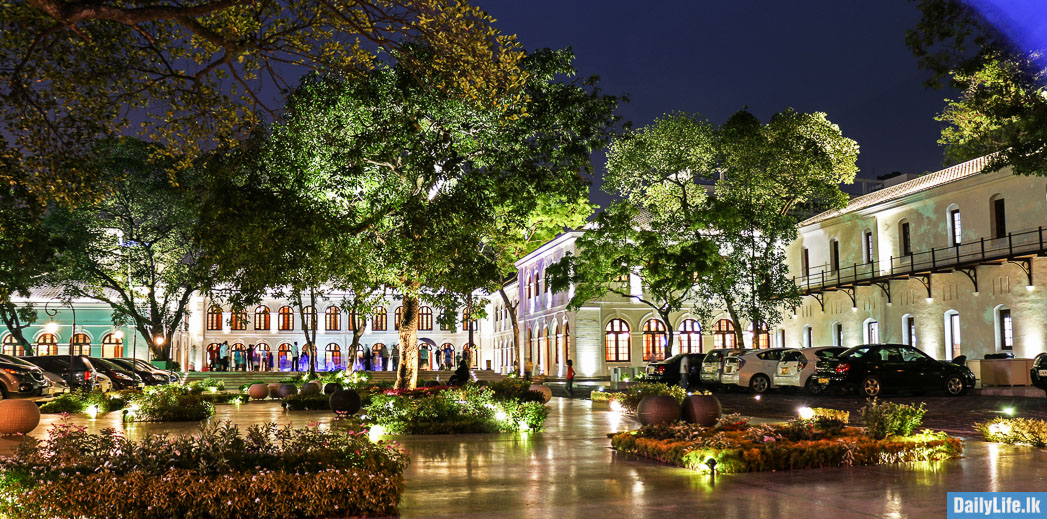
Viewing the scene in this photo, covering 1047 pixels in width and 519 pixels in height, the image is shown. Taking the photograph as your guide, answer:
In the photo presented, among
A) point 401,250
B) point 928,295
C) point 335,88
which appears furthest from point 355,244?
point 928,295

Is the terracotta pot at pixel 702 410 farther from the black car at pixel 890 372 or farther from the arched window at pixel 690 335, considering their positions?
the arched window at pixel 690 335

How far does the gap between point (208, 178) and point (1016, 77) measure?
53.5 feet

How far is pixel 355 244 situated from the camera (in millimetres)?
23469

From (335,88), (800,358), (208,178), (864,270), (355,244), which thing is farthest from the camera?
(864,270)

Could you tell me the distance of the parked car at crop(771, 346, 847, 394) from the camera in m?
29.0

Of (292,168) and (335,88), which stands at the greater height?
(335,88)

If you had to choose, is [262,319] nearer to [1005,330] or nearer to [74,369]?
[74,369]

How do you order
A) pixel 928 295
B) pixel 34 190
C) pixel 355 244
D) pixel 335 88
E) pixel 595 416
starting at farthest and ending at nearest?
1. pixel 928 295
2. pixel 355 244
3. pixel 595 416
4. pixel 335 88
5. pixel 34 190

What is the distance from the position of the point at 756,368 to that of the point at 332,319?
2191 inches

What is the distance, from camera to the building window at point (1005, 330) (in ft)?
110

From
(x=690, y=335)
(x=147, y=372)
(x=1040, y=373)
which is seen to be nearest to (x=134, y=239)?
(x=147, y=372)

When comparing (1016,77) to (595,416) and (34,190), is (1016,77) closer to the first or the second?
(595,416)

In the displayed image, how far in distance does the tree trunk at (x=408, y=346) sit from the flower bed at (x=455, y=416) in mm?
7066

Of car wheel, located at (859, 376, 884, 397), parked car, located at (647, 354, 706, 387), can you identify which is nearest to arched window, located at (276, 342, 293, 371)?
parked car, located at (647, 354, 706, 387)
